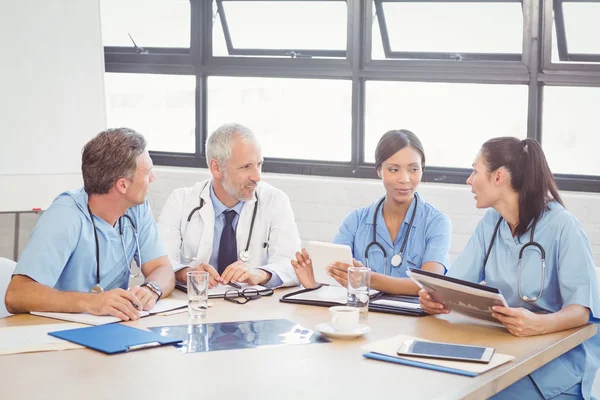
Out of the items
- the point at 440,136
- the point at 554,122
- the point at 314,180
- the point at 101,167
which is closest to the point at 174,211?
the point at 101,167

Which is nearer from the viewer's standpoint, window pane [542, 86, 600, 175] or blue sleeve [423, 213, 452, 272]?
blue sleeve [423, 213, 452, 272]

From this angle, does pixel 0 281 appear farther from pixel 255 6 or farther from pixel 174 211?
pixel 255 6

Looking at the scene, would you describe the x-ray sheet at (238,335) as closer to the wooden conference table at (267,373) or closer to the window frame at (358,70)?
the wooden conference table at (267,373)

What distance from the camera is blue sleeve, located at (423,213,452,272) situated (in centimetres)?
320

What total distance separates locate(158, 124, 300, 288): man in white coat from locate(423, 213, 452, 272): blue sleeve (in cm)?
56

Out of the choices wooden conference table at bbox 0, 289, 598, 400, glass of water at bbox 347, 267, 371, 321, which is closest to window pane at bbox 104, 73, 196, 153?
glass of water at bbox 347, 267, 371, 321

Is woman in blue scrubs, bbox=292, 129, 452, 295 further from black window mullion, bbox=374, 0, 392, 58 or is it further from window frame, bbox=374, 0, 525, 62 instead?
black window mullion, bbox=374, 0, 392, 58

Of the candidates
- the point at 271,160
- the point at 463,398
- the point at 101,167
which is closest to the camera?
the point at 463,398

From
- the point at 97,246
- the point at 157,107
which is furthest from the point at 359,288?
the point at 157,107

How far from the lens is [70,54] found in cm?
428

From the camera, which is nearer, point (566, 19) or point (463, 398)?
point (463, 398)

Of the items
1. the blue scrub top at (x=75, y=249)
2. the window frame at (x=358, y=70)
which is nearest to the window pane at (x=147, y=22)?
the window frame at (x=358, y=70)

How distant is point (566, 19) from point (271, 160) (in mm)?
1804

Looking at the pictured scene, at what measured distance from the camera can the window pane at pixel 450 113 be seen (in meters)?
4.30
